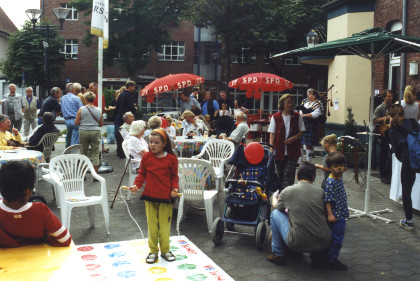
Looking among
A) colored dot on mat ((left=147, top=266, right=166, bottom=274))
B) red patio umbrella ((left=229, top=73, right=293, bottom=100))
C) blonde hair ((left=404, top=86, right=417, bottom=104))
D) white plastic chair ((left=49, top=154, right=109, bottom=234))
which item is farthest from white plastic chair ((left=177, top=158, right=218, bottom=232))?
red patio umbrella ((left=229, top=73, right=293, bottom=100))

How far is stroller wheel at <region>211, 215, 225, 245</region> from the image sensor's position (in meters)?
5.83

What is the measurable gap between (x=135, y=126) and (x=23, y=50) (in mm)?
29057

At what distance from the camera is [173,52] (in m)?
42.9

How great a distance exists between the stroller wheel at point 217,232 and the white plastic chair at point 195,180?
0.56m

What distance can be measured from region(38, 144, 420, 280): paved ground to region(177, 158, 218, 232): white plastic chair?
42 cm

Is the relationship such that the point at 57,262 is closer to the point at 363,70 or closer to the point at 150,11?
the point at 363,70

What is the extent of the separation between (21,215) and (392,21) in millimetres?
12982

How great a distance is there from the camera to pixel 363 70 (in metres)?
14.7

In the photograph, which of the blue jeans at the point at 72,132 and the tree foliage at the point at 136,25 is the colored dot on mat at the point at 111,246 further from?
the tree foliage at the point at 136,25

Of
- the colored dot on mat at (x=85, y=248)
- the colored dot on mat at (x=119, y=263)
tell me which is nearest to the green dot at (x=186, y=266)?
the colored dot on mat at (x=119, y=263)

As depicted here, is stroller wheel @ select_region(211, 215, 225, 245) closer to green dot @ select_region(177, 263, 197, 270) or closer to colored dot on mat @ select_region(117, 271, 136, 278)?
green dot @ select_region(177, 263, 197, 270)

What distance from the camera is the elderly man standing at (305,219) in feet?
16.3

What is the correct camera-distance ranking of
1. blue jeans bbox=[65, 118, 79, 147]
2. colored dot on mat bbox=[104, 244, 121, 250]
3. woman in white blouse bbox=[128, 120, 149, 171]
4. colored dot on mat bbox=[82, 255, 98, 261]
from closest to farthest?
1. colored dot on mat bbox=[82, 255, 98, 261]
2. colored dot on mat bbox=[104, 244, 121, 250]
3. woman in white blouse bbox=[128, 120, 149, 171]
4. blue jeans bbox=[65, 118, 79, 147]

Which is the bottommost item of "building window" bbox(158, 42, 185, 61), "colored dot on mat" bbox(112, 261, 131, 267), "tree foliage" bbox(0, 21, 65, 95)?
"colored dot on mat" bbox(112, 261, 131, 267)
